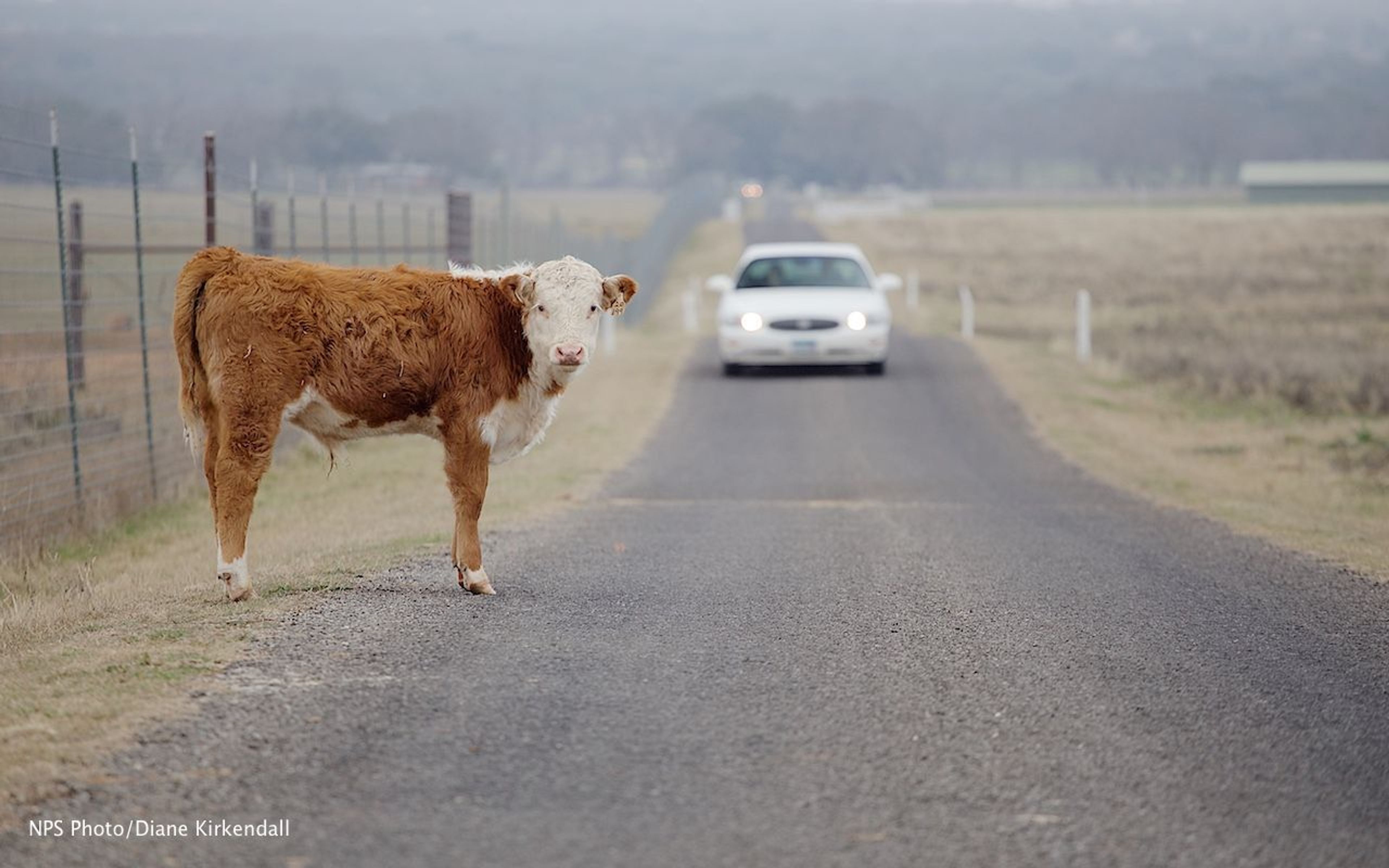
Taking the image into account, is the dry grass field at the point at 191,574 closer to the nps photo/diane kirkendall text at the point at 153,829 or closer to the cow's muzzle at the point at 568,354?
the nps photo/diane kirkendall text at the point at 153,829

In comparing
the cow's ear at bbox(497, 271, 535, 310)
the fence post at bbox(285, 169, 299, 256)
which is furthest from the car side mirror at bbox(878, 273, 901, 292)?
the cow's ear at bbox(497, 271, 535, 310)

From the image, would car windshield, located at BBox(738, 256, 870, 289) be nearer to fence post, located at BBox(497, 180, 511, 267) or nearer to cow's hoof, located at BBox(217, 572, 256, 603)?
fence post, located at BBox(497, 180, 511, 267)

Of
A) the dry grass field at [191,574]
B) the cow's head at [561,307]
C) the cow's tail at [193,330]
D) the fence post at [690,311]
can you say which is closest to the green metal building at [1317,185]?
the fence post at [690,311]

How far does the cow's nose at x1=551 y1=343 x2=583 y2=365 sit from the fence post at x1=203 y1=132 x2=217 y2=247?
8.24 m

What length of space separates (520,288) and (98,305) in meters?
12.0

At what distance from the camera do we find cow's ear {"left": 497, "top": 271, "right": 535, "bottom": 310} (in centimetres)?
791

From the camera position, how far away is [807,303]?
22.1 metres

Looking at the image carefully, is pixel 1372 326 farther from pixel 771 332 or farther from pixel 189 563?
pixel 189 563

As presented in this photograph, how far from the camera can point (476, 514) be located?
7.96 m

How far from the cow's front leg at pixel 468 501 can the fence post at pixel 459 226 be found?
14400 mm

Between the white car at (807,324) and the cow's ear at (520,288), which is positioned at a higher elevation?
the cow's ear at (520,288)

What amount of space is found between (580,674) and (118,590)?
336 cm

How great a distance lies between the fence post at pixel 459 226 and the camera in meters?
22.2

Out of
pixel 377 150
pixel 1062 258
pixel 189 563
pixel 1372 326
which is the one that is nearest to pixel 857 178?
pixel 377 150
